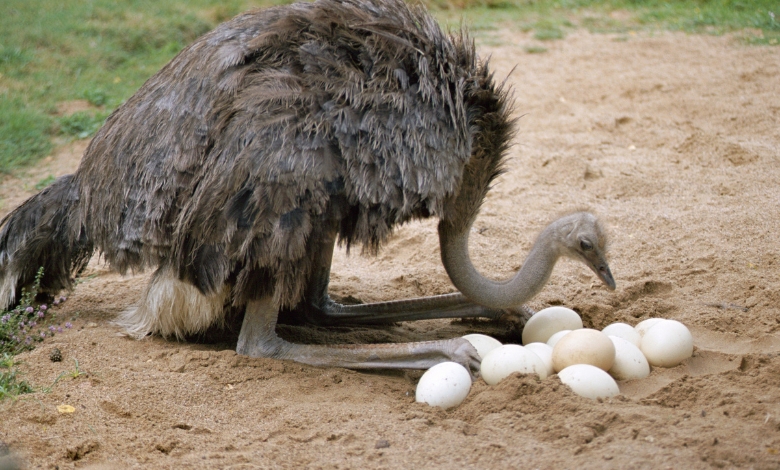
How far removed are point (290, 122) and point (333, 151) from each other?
0.22 meters

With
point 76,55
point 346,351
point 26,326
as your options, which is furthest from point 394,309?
point 76,55

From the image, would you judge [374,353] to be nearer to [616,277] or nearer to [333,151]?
[333,151]

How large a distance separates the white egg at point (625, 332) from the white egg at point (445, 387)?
2.70 feet

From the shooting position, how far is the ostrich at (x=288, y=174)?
12.1 ft

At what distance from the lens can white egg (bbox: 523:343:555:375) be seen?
370cm

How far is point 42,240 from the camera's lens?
435 centimetres

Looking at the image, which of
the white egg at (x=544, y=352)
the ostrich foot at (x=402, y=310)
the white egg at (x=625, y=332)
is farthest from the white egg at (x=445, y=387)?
the ostrich foot at (x=402, y=310)

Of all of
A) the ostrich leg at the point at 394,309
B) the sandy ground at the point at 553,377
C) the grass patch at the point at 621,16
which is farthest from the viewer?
the grass patch at the point at 621,16

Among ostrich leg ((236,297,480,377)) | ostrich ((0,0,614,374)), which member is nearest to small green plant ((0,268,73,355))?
ostrich ((0,0,614,374))

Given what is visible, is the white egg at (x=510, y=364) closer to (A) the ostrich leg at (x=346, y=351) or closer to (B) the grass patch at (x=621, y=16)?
(A) the ostrich leg at (x=346, y=351)

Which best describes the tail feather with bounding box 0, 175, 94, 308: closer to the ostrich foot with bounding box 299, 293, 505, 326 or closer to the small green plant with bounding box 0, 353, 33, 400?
the small green plant with bounding box 0, 353, 33, 400

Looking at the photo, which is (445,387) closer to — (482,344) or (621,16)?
(482,344)

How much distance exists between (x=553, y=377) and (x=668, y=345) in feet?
2.10

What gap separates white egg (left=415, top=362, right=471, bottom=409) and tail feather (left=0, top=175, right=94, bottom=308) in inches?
73.8
